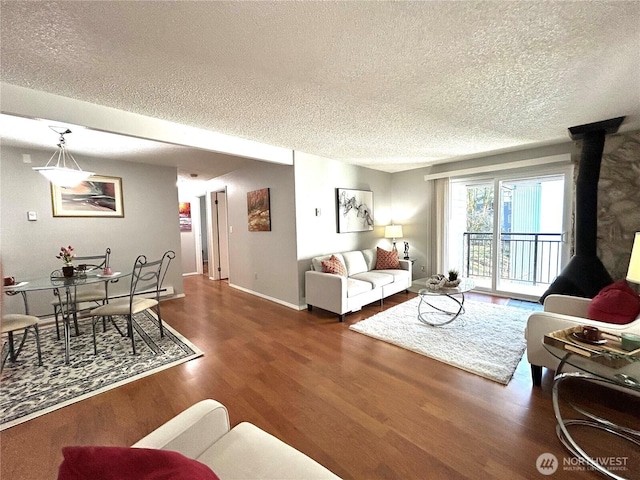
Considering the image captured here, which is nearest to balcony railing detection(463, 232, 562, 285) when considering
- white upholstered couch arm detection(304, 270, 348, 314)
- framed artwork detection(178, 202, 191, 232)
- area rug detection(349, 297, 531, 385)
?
area rug detection(349, 297, 531, 385)

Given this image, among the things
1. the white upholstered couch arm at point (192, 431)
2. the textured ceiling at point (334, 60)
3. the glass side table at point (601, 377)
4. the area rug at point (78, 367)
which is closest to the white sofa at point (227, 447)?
the white upholstered couch arm at point (192, 431)

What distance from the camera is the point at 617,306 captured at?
215 cm

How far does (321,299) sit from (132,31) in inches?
128

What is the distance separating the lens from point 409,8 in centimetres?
148

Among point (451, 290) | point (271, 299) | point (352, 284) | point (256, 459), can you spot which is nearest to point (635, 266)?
point (451, 290)

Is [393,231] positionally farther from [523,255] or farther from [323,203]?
[523,255]

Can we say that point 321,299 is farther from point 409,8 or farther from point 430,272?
point 409,8

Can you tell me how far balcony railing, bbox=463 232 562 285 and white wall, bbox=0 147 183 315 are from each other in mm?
5436

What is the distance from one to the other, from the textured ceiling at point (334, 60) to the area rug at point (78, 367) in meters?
2.36

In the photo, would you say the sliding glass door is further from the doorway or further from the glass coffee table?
the doorway

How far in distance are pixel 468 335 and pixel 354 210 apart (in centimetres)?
272

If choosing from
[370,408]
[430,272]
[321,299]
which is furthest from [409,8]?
[430,272]

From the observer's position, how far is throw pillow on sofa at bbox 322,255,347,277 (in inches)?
159

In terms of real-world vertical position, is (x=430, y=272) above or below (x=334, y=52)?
below
